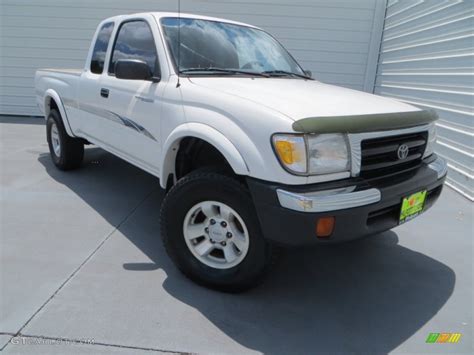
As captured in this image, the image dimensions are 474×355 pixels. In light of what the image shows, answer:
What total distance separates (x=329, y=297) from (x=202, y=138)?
1.41m

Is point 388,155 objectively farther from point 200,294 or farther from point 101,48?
point 101,48

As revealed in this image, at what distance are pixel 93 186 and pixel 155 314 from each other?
2.73m

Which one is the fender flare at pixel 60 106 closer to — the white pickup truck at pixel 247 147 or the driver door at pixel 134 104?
the driver door at pixel 134 104

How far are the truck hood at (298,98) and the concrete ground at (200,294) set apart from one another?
128 cm

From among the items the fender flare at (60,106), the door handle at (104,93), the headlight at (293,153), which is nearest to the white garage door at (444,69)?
the headlight at (293,153)

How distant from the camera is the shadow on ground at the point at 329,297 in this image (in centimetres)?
222

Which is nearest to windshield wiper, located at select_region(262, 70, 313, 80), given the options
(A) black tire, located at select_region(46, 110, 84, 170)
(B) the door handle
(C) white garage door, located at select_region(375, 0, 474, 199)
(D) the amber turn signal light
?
(B) the door handle

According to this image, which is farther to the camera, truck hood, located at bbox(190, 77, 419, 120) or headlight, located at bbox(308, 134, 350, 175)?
truck hood, located at bbox(190, 77, 419, 120)

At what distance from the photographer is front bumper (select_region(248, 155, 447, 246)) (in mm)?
1996

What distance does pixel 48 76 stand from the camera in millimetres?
5094

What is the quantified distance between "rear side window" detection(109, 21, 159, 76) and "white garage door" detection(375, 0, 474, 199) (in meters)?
3.96

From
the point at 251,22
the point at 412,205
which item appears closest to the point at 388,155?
the point at 412,205

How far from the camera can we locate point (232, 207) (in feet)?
7.72

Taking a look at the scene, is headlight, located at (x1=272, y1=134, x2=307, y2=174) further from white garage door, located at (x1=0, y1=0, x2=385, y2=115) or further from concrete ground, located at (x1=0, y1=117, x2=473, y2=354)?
white garage door, located at (x1=0, y1=0, x2=385, y2=115)
